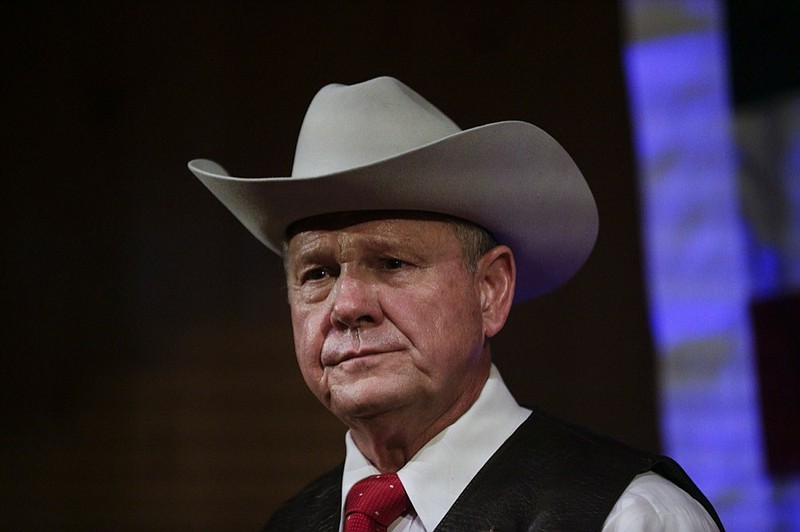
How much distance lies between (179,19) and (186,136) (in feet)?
1.25

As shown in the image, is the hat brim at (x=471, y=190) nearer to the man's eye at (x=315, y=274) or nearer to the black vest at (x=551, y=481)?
the man's eye at (x=315, y=274)

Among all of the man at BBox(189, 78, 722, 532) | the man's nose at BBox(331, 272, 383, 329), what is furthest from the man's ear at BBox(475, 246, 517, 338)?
the man's nose at BBox(331, 272, 383, 329)

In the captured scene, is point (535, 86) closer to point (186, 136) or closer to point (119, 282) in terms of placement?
point (186, 136)

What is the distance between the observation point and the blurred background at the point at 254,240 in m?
2.62

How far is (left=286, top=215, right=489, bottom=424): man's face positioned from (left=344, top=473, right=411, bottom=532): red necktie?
143 millimetres

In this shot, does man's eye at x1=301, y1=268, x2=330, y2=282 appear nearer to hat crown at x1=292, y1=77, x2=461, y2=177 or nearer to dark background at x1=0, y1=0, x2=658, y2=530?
hat crown at x1=292, y1=77, x2=461, y2=177

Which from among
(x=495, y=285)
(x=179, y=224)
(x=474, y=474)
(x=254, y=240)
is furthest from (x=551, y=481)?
(x=179, y=224)

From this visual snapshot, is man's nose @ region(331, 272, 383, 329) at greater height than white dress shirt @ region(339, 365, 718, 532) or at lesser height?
greater

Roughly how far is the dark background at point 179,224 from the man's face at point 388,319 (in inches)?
40.6

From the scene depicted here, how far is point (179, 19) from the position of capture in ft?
10.4

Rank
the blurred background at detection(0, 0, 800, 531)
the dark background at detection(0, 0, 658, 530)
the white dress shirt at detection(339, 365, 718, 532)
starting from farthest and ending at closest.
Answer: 1. the dark background at detection(0, 0, 658, 530)
2. the blurred background at detection(0, 0, 800, 531)
3. the white dress shirt at detection(339, 365, 718, 532)

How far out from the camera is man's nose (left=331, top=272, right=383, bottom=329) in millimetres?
1797

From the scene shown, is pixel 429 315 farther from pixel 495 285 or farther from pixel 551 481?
pixel 551 481

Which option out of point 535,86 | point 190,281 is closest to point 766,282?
point 535,86
